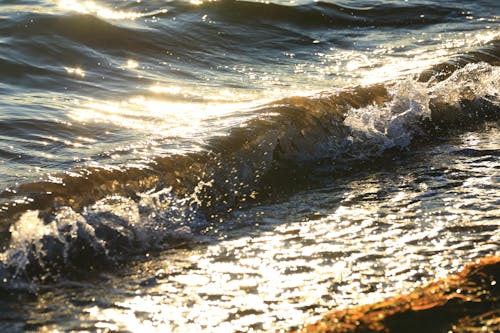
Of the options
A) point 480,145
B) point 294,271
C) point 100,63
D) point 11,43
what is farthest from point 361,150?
point 11,43

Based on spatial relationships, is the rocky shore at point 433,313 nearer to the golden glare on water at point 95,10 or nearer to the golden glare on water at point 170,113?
the golden glare on water at point 170,113

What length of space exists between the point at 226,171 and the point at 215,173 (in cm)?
9

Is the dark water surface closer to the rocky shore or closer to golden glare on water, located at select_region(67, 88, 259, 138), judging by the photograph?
golden glare on water, located at select_region(67, 88, 259, 138)

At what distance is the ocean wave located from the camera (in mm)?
4121

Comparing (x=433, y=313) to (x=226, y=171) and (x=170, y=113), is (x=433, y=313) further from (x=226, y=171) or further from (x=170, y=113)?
(x=170, y=113)

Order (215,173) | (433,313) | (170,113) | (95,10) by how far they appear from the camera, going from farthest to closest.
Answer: (95,10)
(170,113)
(215,173)
(433,313)

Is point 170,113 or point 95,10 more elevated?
point 95,10

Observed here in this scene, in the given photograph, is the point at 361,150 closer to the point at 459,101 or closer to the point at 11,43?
the point at 459,101

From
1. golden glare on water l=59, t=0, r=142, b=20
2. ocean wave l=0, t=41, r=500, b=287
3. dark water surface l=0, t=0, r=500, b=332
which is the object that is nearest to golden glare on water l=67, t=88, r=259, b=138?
dark water surface l=0, t=0, r=500, b=332

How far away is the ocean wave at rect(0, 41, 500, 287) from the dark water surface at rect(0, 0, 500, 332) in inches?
0.5

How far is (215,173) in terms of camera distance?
5.11m

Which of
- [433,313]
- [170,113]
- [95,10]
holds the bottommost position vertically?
[433,313]

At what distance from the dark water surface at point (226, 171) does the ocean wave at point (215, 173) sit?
12mm

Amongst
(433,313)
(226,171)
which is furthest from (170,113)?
(433,313)
